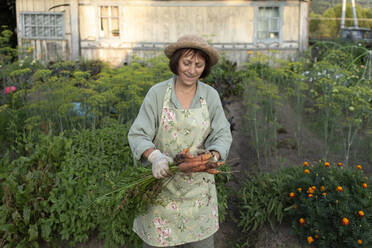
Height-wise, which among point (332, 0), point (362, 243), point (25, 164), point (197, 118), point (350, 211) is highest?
point (332, 0)

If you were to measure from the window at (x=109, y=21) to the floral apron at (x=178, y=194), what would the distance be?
8.64 meters

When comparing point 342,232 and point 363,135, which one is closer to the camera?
point 342,232

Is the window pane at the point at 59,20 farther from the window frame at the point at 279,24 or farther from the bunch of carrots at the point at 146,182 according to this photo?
the bunch of carrots at the point at 146,182

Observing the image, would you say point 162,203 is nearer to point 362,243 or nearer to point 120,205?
point 120,205

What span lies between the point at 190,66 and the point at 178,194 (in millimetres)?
718

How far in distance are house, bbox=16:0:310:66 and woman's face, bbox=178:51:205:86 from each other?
323 inches

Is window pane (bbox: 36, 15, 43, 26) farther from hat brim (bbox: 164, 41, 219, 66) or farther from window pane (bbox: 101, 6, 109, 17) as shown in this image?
hat brim (bbox: 164, 41, 219, 66)

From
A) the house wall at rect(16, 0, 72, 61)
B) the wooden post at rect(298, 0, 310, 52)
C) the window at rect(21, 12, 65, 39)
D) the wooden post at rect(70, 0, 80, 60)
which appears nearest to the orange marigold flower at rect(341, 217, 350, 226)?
the wooden post at rect(298, 0, 310, 52)

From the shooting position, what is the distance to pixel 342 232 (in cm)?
249

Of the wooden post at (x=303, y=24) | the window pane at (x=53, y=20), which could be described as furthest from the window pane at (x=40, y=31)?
the wooden post at (x=303, y=24)

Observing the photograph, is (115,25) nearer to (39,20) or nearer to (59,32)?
(59,32)

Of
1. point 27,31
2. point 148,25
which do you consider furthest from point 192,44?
point 27,31

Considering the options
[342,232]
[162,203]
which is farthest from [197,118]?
[342,232]

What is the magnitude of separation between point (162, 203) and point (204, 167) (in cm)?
36
